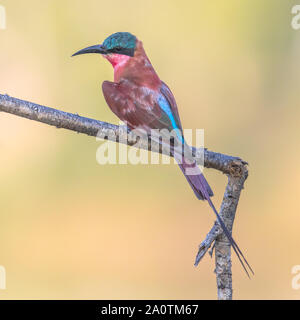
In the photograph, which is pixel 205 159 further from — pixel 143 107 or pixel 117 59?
pixel 117 59

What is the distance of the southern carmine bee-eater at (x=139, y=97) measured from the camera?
1.75 metres

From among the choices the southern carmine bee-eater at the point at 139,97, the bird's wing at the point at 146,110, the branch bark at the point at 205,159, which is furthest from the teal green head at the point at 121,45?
the branch bark at the point at 205,159

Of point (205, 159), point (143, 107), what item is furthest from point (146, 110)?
point (205, 159)

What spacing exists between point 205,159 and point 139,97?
414 mm

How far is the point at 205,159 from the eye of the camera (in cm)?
174

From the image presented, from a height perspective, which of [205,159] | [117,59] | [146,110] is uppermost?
[117,59]

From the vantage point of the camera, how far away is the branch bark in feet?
5.27

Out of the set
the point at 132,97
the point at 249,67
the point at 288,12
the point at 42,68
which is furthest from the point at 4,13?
the point at 132,97

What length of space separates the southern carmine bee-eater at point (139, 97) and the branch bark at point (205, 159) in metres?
0.08

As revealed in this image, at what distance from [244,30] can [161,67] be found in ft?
2.75

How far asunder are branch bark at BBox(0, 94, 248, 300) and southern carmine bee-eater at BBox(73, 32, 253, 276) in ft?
0.25

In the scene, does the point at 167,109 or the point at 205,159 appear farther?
the point at 167,109

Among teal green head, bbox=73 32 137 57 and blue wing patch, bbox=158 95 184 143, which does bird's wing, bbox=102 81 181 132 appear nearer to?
blue wing patch, bbox=158 95 184 143

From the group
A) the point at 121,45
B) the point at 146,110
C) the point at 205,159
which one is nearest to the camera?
the point at 205,159
